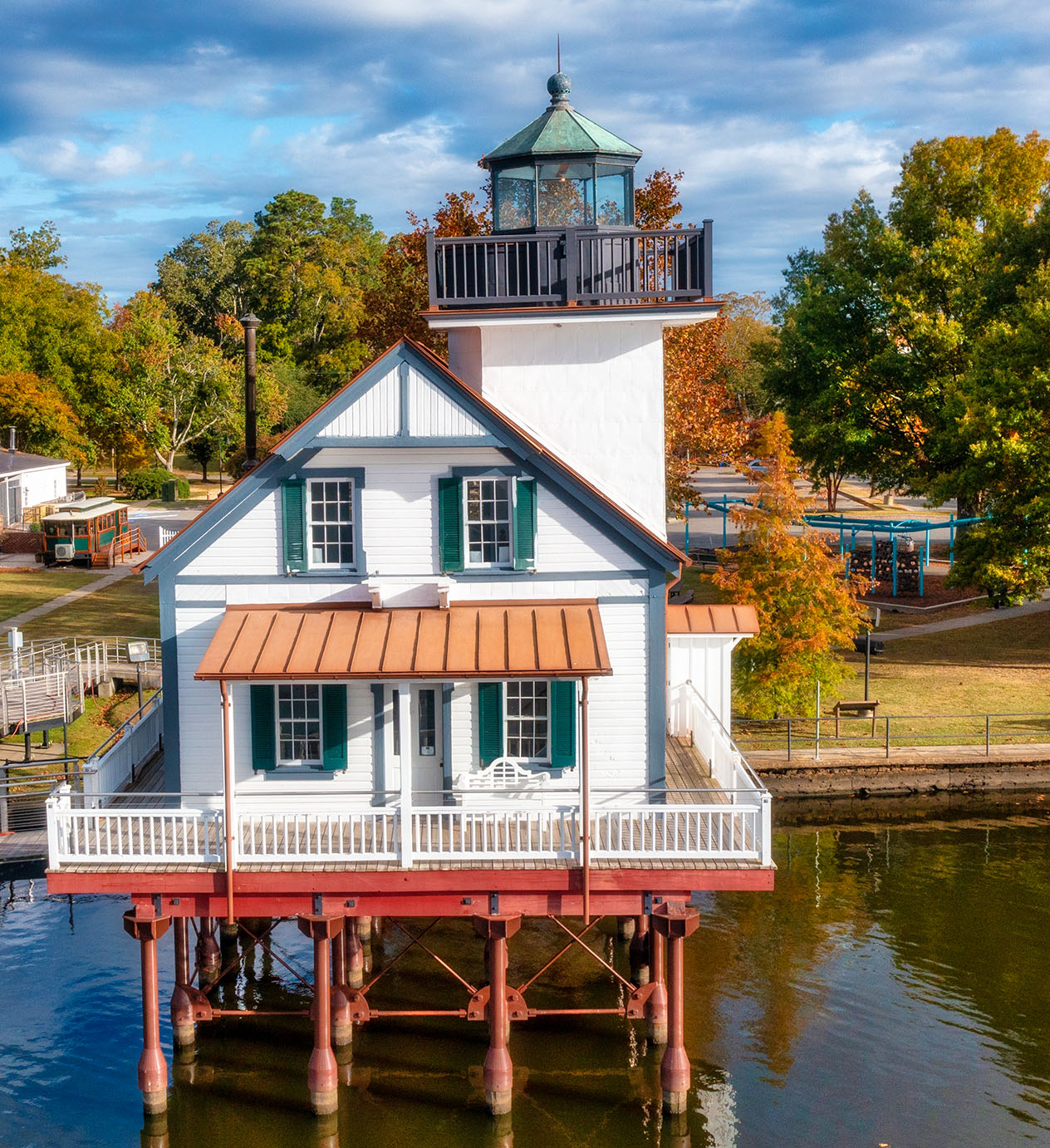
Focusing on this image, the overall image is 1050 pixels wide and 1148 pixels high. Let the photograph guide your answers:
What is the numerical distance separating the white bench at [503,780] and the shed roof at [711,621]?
14.6 ft

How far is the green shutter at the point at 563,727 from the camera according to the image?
1948 cm

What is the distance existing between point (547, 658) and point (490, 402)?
5.56 meters

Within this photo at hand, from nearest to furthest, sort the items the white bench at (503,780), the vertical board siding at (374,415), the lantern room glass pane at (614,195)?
the vertical board siding at (374,415) < the white bench at (503,780) < the lantern room glass pane at (614,195)

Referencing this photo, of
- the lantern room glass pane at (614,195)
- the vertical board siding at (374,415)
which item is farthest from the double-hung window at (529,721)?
the lantern room glass pane at (614,195)

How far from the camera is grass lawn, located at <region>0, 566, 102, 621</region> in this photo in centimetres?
4834

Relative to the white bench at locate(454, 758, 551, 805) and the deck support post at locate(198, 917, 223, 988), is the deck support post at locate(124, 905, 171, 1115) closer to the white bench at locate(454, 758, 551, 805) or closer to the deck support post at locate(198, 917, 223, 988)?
the deck support post at locate(198, 917, 223, 988)

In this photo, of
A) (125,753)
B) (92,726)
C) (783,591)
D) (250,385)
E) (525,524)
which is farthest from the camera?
(92,726)

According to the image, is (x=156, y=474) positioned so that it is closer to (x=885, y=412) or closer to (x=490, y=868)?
(x=885, y=412)

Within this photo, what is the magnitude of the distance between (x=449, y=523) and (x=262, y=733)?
162 inches

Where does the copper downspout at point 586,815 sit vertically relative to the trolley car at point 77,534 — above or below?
below

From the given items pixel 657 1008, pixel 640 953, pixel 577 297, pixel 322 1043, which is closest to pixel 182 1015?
pixel 322 1043

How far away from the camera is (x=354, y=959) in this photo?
22.9m

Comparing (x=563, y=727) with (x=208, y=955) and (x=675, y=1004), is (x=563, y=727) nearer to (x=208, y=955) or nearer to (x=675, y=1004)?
(x=675, y=1004)

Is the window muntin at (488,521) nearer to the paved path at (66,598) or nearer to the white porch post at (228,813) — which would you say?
the white porch post at (228,813)
